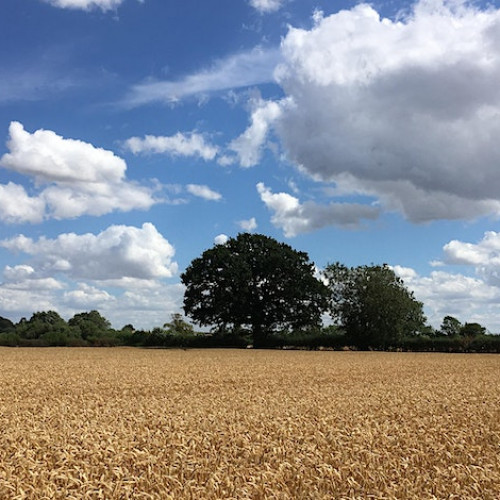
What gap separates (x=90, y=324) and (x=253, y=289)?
29692mm

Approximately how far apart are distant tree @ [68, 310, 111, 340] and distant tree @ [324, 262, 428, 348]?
3143cm

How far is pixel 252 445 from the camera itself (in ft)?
30.6

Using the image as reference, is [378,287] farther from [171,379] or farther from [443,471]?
[443,471]

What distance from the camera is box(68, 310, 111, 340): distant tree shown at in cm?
7544

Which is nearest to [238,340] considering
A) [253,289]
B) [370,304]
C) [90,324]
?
[253,289]

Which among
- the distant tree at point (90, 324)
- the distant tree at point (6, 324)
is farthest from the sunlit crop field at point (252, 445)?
the distant tree at point (6, 324)

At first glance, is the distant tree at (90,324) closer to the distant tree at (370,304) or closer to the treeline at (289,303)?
the treeline at (289,303)

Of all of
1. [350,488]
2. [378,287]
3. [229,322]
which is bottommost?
[350,488]

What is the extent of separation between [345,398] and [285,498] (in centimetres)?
1030

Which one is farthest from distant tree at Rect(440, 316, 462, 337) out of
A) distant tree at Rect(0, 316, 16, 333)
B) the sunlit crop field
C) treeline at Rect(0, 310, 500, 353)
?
the sunlit crop field

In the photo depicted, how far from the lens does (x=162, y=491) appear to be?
6.83 m

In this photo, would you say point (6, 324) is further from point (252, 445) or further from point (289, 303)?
point (252, 445)

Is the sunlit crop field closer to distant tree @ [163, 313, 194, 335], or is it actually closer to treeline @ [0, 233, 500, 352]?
treeline @ [0, 233, 500, 352]

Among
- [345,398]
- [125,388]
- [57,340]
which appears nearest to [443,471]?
[345,398]
